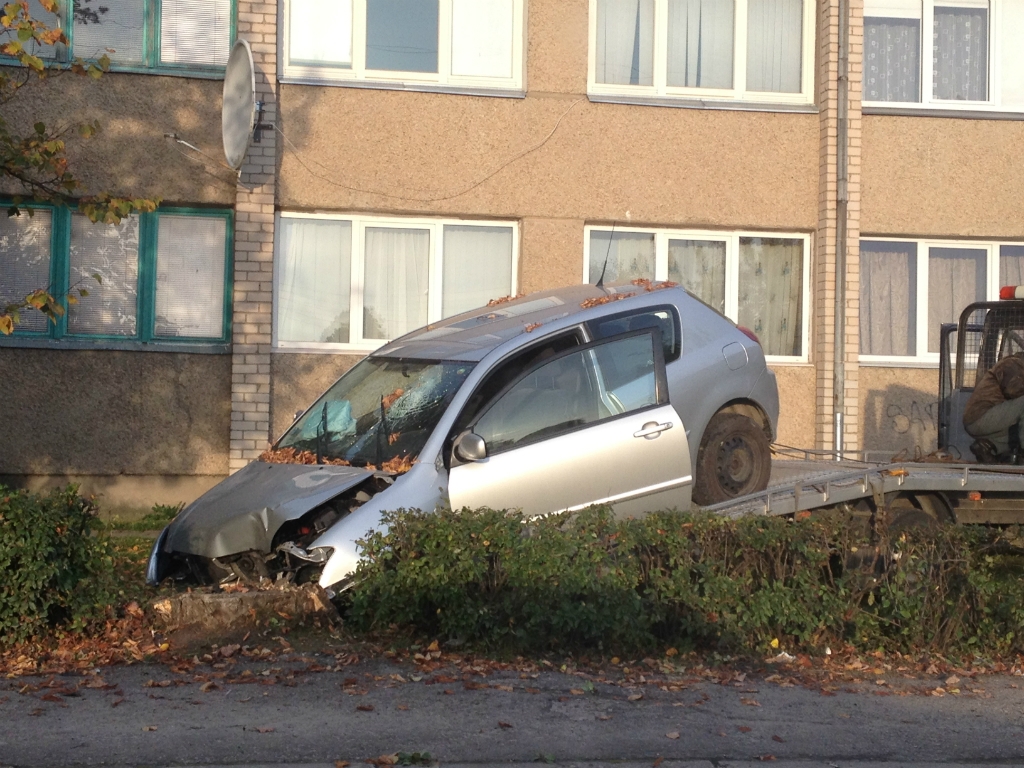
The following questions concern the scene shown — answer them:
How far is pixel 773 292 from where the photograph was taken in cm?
1372

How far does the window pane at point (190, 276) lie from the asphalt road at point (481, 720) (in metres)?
6.94

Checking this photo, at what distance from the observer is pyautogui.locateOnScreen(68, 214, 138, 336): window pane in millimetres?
12609

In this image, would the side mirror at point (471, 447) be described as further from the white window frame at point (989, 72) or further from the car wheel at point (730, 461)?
the white window frame at point (989, 72)

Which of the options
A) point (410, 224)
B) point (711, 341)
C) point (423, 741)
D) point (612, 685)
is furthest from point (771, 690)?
point (410, 224)

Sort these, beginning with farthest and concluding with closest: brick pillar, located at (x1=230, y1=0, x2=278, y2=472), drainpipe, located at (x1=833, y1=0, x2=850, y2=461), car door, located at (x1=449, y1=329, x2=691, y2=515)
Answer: drainpipe, located at (x1=833, y1=0, x2=850, y2=461) < brick pillar, located at (x1=230, y1=0, x2=278, y2=472) < car door, located at (x1=449, y1=329, x2=691, y2=515)

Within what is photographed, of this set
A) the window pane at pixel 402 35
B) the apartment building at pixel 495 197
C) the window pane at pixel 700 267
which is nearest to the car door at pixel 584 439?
the apartment building at pixel 495 197

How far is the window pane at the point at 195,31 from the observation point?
501 inches

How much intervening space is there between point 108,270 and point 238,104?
7.88 ft

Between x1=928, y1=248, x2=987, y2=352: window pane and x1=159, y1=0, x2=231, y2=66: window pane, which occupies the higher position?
x1=159, y1=0, x2=231, y2=66: window pane

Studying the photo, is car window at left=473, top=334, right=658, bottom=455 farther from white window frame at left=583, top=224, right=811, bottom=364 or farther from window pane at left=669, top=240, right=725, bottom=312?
window pane at left=669, top=240, right=725, bottom=312

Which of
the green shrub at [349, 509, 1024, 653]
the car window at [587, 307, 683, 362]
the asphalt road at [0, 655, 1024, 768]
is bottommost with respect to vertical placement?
the asphalt road at [0, 655, 1024, 768]

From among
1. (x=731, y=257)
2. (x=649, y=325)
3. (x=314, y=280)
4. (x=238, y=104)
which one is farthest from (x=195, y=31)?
(x=649, y=325)

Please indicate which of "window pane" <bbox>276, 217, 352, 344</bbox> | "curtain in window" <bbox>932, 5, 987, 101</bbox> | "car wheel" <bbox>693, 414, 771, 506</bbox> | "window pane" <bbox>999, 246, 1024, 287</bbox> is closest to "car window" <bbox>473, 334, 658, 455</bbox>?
"car wheel" <bbox>693, 414, 771, 506</bbox>

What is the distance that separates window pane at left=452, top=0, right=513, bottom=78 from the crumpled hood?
6746 mm
